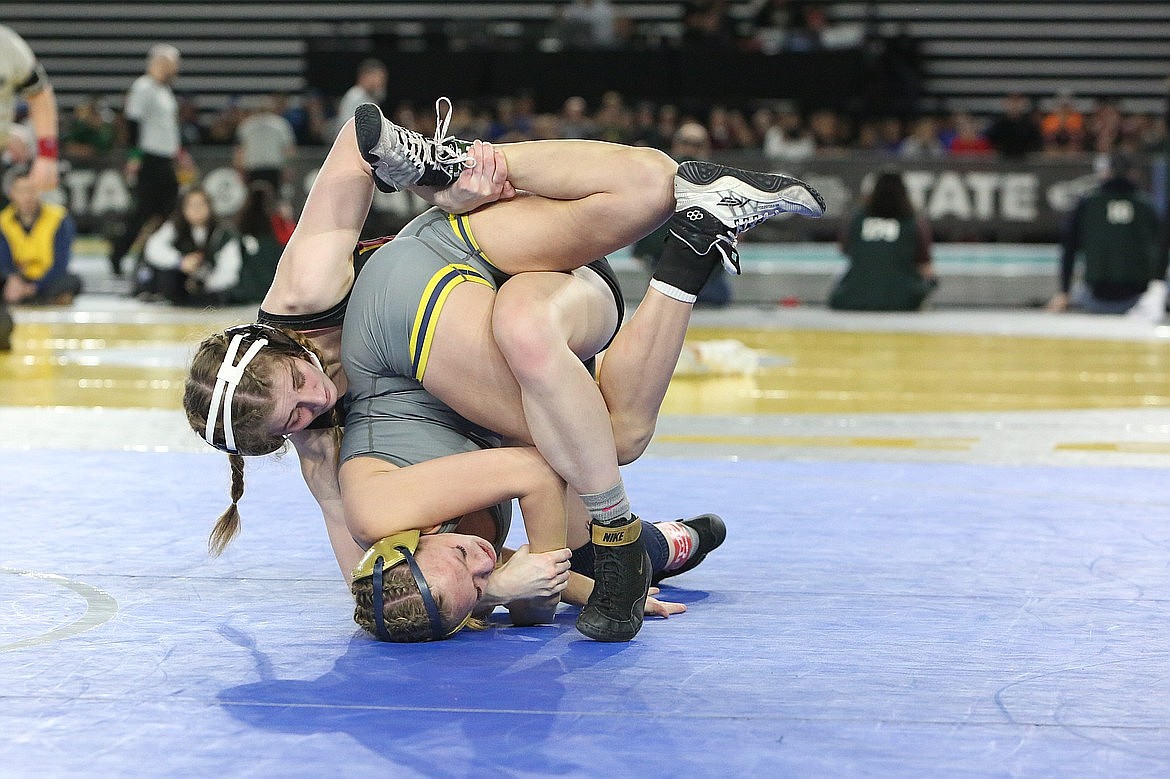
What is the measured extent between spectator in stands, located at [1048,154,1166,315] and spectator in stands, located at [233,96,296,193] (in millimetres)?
6158

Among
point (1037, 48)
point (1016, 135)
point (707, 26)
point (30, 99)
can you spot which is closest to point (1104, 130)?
point (1016, 135)

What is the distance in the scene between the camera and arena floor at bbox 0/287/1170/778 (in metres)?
2.16

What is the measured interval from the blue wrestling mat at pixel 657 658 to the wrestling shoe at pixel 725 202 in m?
0.74

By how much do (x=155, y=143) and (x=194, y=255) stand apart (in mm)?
1774

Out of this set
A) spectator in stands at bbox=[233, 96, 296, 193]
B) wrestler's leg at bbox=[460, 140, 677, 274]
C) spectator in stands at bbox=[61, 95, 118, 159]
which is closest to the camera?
wrestler's leg at bbox=[460, 140, 677, 274]

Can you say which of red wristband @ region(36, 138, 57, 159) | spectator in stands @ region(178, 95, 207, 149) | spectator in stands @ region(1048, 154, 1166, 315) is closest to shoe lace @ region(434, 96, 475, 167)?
red wristband @ region(36, 138, 57, 159)

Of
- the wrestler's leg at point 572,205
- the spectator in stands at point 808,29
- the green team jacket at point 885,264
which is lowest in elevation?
the green team jacket at point 885,264

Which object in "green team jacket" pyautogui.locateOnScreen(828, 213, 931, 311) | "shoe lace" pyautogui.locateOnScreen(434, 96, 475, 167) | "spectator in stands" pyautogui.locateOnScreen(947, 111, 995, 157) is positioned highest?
"shoe lace" pyautogui.locateOnScreen(434, 96, 475, 167)

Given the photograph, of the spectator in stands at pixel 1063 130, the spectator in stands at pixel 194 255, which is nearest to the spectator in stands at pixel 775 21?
the spectator in stands at pixel 1063 130

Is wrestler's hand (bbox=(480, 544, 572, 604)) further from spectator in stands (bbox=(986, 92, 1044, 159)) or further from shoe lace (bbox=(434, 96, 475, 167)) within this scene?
spectator in stands (bbox=(986, 92, 1044, 159))

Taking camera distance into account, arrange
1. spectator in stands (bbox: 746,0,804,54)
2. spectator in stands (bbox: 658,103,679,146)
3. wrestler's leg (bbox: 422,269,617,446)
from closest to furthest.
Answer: wrestler's leg (bbox: 422,269,617,446) → spectator in stands (bbox: 658,103,679,146) → spectator in stands (bbox: 746,0,804,54)

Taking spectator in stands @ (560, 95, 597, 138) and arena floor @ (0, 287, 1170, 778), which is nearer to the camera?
arena floor @ (0, 287, 1170, 778)

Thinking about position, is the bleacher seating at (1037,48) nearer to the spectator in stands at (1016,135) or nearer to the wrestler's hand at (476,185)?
the spectator in stands at (1016,135)

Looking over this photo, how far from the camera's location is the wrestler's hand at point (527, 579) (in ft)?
9.25
